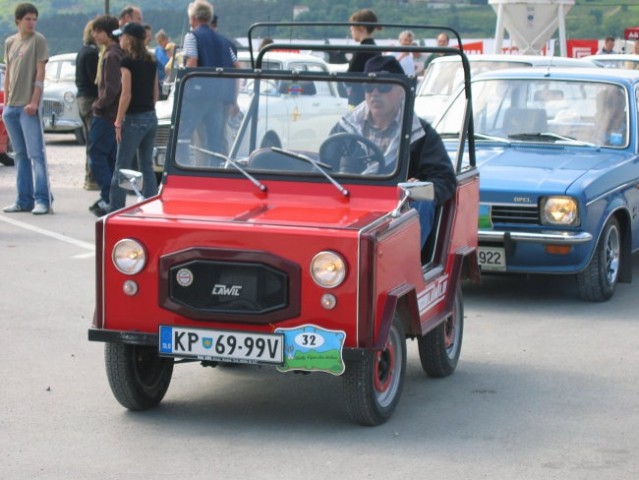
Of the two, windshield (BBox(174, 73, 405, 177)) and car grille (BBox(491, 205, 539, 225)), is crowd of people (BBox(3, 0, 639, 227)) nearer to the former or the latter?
car grille (BBox(491, 205, 539, 225))

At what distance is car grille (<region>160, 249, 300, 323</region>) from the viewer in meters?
6.01

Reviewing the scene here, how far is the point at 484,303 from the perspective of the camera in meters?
9.90

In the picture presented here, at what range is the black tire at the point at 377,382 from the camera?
610 cm

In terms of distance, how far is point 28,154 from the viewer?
14.0m

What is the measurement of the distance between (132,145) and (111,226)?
675 centimetres

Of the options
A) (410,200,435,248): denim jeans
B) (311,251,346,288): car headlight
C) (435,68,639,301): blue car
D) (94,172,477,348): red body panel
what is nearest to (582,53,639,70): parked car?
(435,68,639,301): blue car

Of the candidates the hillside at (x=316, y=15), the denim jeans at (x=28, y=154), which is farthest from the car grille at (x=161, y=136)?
the hillside at (x=316, y=15)

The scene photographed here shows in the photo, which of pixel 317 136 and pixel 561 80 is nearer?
pixel 317 136

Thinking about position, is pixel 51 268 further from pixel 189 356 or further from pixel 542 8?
pixel 542 8

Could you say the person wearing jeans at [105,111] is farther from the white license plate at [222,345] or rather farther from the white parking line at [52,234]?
the white license plate at [222,345]

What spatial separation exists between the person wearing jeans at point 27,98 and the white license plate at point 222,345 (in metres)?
8.08

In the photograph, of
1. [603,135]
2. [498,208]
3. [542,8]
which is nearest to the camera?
[498,208]

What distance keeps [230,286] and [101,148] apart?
318 inches

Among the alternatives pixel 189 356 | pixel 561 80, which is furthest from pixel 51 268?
pixel 189 356
